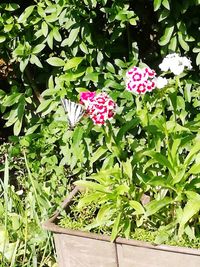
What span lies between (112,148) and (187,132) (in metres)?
0.36

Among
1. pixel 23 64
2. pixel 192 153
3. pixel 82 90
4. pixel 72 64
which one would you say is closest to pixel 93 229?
pixel 192 153

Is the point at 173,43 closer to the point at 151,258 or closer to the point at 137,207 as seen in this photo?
the point at 137,207

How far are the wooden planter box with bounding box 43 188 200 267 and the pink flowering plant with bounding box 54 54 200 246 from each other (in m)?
0.06

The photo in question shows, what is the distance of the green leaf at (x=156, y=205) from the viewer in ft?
8.13

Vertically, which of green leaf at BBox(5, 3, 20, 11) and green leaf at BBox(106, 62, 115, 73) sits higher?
green leaf at BBox(5, 3, 20, 11)

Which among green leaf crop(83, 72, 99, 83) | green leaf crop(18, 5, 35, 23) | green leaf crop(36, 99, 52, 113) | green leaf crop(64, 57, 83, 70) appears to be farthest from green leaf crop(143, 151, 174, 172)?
green leaf crop(18, 5, 35, 23)

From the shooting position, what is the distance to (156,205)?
8.16 ft

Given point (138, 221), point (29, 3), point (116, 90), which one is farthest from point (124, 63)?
point (138, 221)

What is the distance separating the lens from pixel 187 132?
2.69 m

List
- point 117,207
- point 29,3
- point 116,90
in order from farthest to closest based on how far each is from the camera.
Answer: point 29,3 < point 116,90 < point 117,207

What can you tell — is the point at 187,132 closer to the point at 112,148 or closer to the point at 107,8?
the point at 112,148

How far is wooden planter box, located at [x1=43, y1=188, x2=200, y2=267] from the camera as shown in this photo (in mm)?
2473

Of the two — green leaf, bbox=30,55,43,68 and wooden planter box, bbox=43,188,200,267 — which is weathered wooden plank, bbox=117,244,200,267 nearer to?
wooden planter box, bbox=43,188,200,267

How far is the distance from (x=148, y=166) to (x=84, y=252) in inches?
19.7
